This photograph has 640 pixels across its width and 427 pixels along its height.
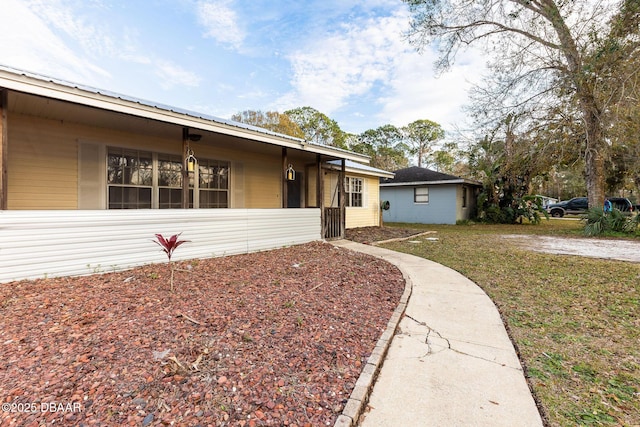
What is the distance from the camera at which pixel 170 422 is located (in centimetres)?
170

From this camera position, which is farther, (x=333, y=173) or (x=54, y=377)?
(x=333, y=173)

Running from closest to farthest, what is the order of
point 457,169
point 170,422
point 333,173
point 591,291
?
1. point 170,422
2. point 591,291
3. point 333,173
4. point 457,169

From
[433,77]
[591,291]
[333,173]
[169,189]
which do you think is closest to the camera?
[591,291]

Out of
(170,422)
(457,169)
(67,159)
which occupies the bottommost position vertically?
(170,422)

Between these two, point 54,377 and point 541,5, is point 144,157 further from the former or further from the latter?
point 541,5

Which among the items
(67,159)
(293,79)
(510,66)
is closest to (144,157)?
(67,159)

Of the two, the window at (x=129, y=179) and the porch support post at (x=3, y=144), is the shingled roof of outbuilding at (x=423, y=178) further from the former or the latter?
the porch support post at (x=3, y=144)

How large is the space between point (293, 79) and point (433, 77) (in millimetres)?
7410

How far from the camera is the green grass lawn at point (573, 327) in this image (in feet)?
6.72

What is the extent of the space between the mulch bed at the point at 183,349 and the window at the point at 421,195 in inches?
592

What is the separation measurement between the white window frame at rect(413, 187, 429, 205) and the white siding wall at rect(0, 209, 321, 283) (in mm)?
13569

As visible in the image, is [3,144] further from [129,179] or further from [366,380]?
[366,380]

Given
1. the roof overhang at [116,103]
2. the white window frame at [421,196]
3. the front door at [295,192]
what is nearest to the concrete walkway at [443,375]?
the roof overhang at [116,103]

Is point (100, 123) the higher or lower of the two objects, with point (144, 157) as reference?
higher
